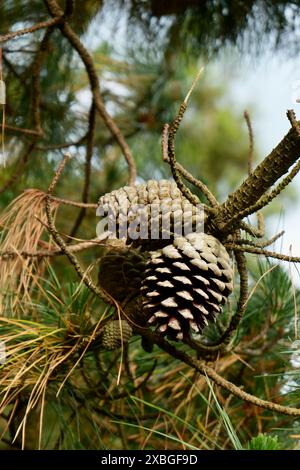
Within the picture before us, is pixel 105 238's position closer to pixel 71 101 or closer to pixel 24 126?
pixel 24 126

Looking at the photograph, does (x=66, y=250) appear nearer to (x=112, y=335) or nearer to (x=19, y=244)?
(x=112, y=335)

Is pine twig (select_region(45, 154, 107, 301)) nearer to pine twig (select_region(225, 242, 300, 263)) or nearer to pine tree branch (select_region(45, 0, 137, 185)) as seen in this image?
pine twig (select_region(225, 242, 300, 263))

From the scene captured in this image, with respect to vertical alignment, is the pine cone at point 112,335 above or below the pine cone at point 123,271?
below

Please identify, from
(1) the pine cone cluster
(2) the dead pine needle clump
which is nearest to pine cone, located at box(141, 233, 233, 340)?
(1) the pine cone cluster

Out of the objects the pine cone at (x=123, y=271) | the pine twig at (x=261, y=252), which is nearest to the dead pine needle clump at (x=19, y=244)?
the pine cone at (x=123, y=271)

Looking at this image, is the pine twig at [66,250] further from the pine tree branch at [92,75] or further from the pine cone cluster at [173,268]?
the pine tree branch at [92,75]

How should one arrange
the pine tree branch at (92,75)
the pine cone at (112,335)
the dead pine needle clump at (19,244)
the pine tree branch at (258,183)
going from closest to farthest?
the pine tree branch at (258,183)
the pine cone at (112,335)
the dead pine needle clump at (19,244)
the pine tree branch at (92,75)

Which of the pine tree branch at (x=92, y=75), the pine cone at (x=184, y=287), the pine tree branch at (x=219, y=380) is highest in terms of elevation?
the pine tree branch at (x=92, y=75)
